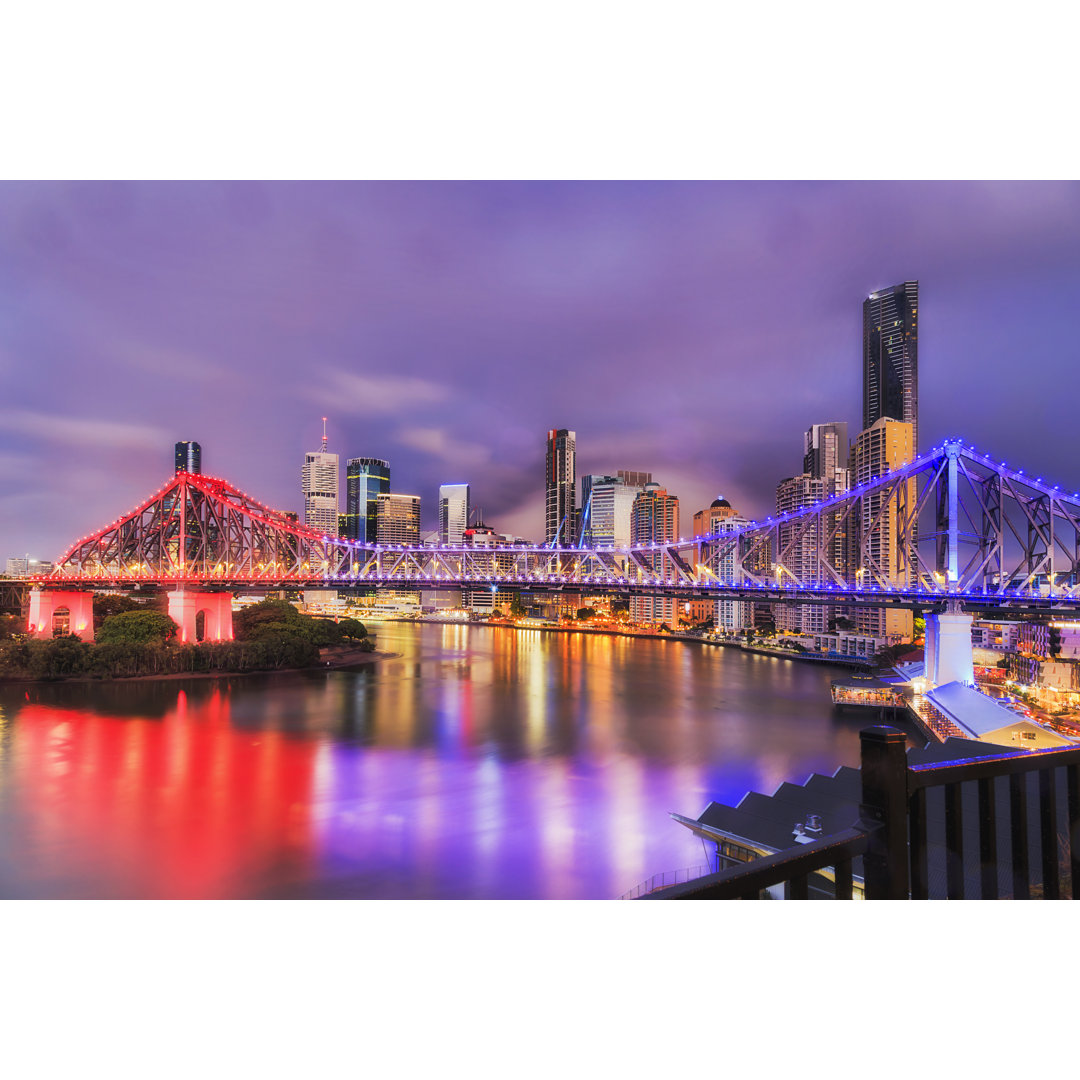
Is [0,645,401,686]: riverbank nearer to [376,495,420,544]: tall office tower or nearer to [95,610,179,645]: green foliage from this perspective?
[95,610,179,645]: green foliage

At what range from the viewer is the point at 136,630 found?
624 inches

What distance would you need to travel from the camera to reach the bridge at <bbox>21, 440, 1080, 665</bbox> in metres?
13.2

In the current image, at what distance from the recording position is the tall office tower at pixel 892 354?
5284cm

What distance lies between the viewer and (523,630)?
38281mm

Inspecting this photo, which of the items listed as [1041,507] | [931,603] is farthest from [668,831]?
[1041,507]

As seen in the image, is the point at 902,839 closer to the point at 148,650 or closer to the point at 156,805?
the point at 156,805

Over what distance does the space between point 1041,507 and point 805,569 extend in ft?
54.1

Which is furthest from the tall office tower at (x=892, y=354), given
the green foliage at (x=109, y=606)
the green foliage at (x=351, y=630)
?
the green foliage at (x=109, y=606)

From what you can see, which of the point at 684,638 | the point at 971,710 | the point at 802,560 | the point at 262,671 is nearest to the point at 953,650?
the point at 971,710

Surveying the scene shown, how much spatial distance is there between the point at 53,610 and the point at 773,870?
2256 centimetres

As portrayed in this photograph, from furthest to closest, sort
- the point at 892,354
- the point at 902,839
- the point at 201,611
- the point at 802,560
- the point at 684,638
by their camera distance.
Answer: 1. the point at 892,354
2. the point at 684,638
3. the point at 802,560
4. the point at 201,611
5. the point at 902,839

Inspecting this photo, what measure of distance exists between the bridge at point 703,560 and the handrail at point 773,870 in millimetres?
13225

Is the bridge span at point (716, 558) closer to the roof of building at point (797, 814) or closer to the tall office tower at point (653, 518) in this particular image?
the roof of building at point (797, 814)
